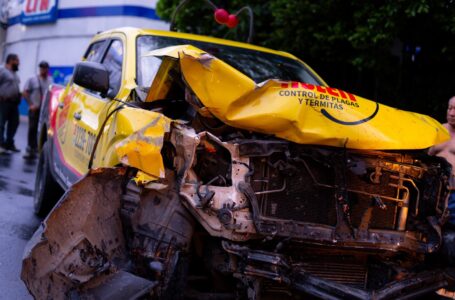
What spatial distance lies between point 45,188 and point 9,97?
528 cm

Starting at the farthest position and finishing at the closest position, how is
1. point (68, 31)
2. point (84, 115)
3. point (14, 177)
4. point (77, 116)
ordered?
point (68, 31)
point (14, 177)
point (77, 116)
point (84, 115)

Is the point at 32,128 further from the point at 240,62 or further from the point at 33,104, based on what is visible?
the point at 240,62

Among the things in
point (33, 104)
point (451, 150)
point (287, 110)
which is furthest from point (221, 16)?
point (33, 104)

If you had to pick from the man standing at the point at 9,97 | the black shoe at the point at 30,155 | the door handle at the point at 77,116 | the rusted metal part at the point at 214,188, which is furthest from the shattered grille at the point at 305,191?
the man standing at the point at 9,97

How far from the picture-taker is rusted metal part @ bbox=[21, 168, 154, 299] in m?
3.44

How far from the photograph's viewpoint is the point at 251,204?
11.6 ft

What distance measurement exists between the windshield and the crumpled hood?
1.10 m

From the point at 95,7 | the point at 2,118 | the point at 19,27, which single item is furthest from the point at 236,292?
the point at 19,27

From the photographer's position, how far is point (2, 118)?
11453 millimetres

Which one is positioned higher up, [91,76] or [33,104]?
[91,76]

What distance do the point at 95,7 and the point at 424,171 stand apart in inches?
687

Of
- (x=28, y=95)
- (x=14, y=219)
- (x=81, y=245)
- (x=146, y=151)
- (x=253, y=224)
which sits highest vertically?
(x=146, y=151)

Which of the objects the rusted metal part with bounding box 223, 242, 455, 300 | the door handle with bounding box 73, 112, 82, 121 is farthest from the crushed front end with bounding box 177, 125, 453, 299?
the door handle with bounding box 73, 112, 82, 121

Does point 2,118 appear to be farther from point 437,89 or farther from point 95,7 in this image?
point 95,7
